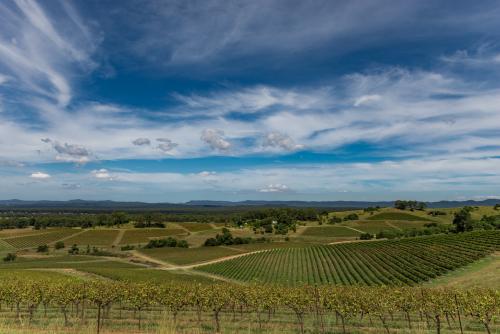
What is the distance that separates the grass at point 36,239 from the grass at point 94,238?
9.50 m

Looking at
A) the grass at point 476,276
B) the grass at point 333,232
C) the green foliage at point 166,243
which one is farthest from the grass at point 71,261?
the grass at point 333,232

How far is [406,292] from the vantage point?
113 ft

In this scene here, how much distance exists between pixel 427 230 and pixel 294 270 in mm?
88491

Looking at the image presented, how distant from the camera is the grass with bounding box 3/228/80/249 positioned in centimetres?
17050

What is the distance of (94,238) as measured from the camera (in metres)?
183

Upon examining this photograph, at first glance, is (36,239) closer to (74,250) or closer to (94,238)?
(94,238)

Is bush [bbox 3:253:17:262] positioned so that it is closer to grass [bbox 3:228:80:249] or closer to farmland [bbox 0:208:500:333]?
farmland [bbox 0:208:500:333]

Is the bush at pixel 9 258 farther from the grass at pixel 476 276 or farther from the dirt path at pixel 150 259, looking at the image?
the grass at pixel 476 276

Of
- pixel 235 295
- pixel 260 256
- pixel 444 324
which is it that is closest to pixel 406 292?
pixel 444 324

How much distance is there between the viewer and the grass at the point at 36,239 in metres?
170

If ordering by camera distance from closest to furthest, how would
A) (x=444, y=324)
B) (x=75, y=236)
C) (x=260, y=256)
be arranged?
1. (x=444, y=324)
2. (x=260, y=256)
3. (x=75, y=236)

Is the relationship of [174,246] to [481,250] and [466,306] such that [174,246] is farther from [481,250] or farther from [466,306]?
[466,306]

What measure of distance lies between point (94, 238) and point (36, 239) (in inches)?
1164

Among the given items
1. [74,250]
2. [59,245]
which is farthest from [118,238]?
[74,250]
